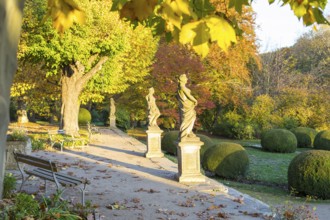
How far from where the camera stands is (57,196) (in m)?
5.15

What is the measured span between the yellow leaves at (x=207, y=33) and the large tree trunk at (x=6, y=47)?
1857 millimetres

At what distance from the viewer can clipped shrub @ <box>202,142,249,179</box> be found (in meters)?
13.2

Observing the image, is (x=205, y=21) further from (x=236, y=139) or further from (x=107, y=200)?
(x=236, y=139)

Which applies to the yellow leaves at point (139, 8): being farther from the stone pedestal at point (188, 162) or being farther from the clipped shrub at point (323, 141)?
the clipped shrub at point (323, 141)

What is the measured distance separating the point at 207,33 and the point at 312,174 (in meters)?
9.60

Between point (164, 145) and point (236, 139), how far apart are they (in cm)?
1090

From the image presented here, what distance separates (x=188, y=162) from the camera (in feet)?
30.5

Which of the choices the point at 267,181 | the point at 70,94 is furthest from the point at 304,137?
the point at 70,94

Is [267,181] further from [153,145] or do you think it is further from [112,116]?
[112,116]

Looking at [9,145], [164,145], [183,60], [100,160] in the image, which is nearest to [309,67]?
[183,60]

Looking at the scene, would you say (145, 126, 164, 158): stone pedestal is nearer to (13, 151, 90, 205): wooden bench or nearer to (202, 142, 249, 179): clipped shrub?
(202, 142, 249, 179): clipped shrub

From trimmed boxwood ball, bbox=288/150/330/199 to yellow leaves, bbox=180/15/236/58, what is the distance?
30.7 feet

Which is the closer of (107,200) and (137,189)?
(107,200)

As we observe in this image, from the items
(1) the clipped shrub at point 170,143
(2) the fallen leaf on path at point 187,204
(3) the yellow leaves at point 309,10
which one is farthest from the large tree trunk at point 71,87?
(3) the yellow leaves at point 309,10
